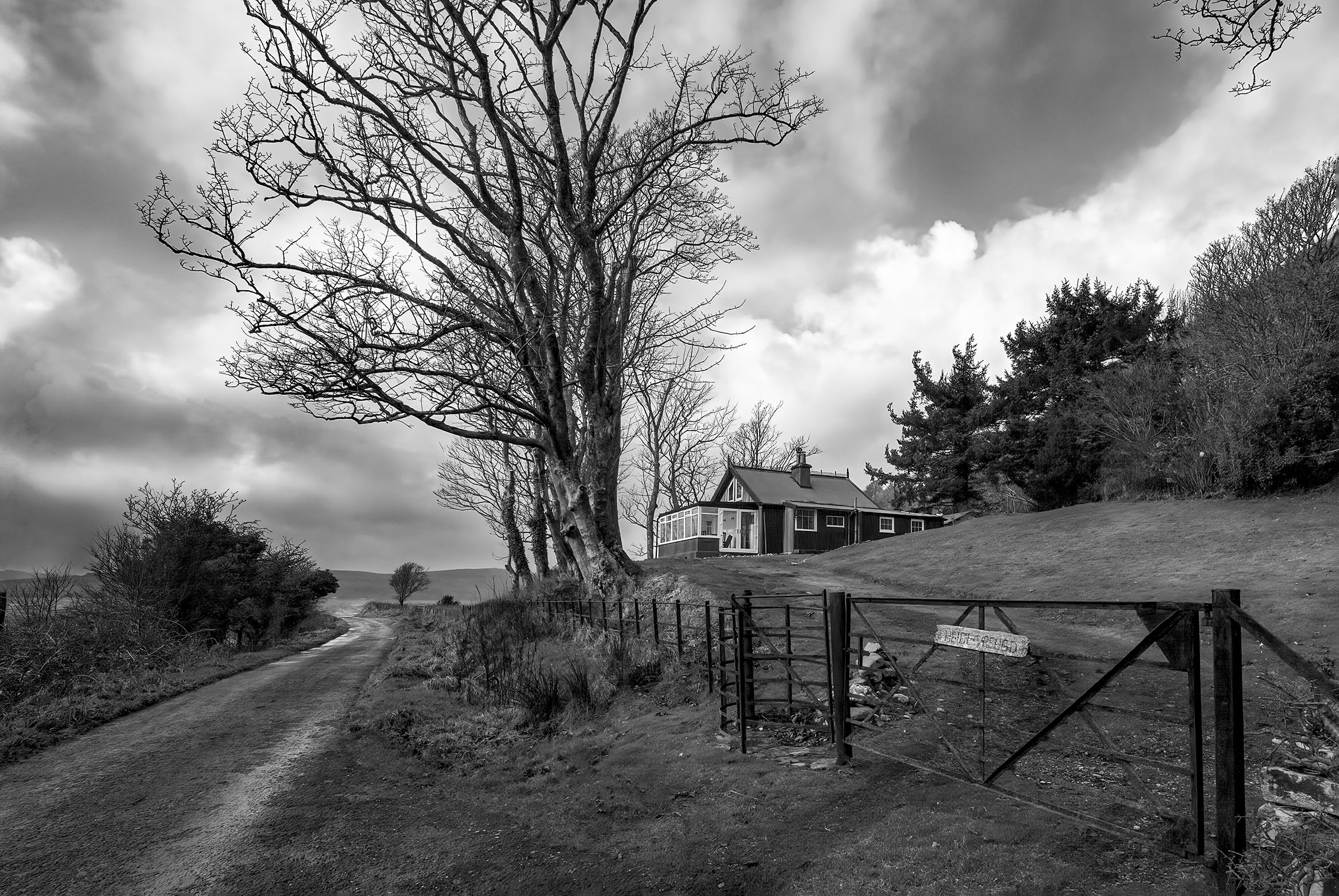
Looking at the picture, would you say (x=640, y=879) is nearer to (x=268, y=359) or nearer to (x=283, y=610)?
(x=268, y=359)

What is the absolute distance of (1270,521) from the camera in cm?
2245

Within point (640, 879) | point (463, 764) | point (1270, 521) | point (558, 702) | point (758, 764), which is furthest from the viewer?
point (1270, 521)

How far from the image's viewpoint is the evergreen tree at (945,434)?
4216 cm

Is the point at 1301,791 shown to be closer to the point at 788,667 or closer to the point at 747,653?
the point at 788,667

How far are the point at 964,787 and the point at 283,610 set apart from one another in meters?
30.3

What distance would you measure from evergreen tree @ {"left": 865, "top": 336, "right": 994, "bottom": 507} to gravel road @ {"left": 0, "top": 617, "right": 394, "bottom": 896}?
3762 centimetres

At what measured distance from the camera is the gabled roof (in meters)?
42.9

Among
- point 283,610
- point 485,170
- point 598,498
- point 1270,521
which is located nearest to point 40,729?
point 598,498

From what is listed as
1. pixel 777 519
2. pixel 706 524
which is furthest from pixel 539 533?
pixel 777 519

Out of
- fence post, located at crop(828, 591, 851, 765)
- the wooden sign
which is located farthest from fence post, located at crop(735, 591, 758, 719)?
the wooden sign

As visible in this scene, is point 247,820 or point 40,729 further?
point 40,729

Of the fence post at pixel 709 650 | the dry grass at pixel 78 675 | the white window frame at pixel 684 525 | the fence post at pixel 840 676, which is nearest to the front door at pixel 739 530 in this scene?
the white window frame at pixel 684 525

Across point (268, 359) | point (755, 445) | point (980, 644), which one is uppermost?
point (755, 445)

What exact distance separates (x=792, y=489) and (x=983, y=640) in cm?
4028
